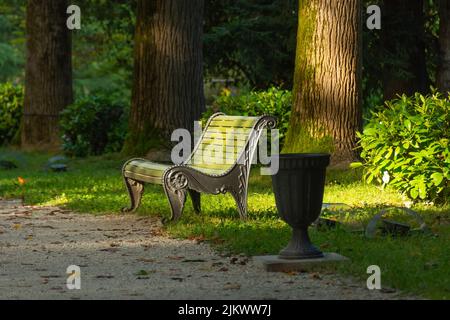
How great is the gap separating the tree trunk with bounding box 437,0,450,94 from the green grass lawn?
6.20 meters

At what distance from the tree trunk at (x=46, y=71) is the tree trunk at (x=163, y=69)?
5.73 m

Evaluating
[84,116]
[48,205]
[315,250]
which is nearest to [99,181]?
[48,205]

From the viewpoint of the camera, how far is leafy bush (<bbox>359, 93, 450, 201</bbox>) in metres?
10.8

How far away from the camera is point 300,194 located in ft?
26.8

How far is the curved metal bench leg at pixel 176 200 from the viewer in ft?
34.2

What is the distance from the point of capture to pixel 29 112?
2266 centimetres

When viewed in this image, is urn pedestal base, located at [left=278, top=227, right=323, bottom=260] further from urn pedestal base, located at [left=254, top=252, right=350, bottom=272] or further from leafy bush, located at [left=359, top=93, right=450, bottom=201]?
leafy bush, located at [left=359, top=93, right=450, bottom=201]

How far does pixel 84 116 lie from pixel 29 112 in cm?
301

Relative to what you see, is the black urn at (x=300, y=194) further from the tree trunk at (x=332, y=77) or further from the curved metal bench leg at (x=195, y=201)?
the tree trunk at (x=332, y=77)

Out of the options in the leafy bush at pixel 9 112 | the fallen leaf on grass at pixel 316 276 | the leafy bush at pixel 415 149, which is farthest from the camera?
the leafy bush at pixel 9 112

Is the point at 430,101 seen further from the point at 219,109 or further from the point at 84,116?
the point at 84,116

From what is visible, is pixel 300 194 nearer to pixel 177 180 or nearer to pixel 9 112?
pixel 177 180

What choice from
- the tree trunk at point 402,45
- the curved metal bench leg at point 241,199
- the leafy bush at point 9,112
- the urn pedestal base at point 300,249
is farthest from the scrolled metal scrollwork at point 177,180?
the leafy bush at point 9,112

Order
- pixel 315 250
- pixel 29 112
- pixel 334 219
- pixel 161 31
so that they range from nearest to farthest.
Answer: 1. pixel 315 250
2. pixel 334 219
3. pixel 161 31
4. pixel 29 112
